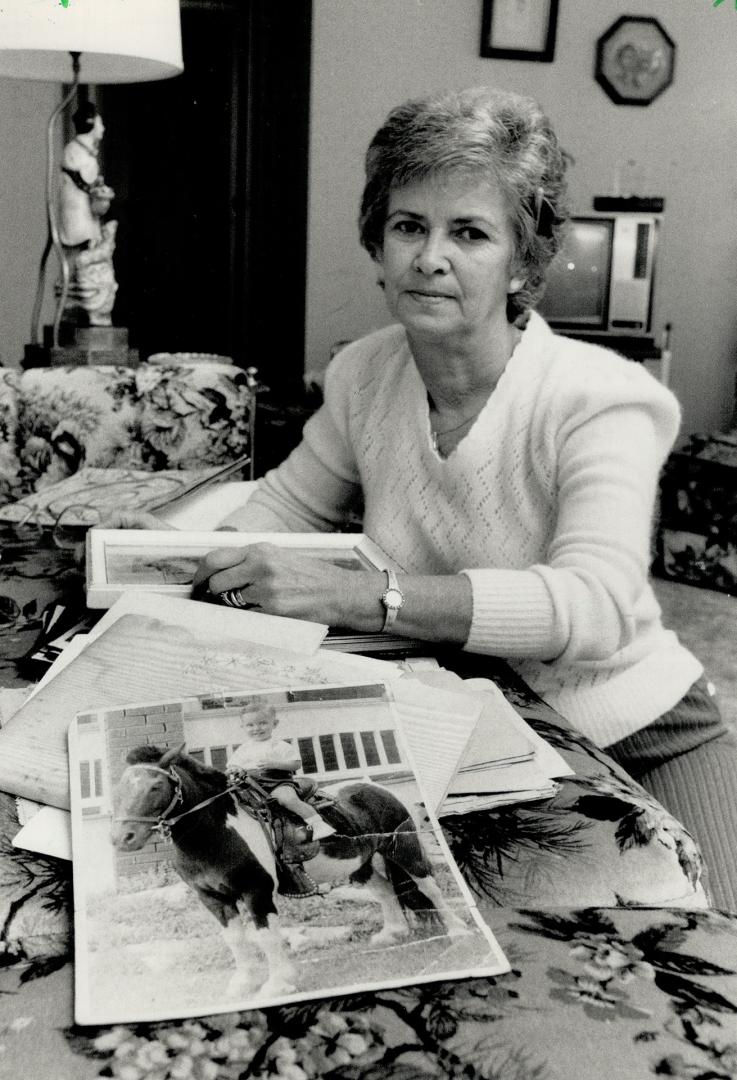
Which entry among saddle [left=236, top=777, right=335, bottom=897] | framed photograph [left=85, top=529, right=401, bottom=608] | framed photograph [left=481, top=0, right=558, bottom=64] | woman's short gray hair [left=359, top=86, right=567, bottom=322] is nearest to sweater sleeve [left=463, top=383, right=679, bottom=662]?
framed photograph [left=85, top=529, right=401, bottom=608]

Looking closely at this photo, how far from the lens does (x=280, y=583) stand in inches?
36.5

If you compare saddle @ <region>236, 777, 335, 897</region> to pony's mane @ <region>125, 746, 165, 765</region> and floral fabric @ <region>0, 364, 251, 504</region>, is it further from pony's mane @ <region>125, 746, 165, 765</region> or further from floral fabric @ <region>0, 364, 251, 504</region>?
floral fabric @ <region>0, 364, 251, 504</region>

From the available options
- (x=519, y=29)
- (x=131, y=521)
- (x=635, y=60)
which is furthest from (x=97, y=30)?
(x=635, y=60)

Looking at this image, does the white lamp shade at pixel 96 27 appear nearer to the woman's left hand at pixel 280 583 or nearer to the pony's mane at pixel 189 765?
the woman's left hand at pixel 280 583

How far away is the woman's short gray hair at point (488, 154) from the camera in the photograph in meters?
1.11

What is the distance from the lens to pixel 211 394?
1.88 metres

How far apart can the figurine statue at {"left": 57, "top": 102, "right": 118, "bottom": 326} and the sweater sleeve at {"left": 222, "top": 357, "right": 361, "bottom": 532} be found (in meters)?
1.18

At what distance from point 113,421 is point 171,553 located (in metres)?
0.88

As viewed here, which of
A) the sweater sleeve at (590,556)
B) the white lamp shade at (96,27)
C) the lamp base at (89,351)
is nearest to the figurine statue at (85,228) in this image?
the lamp base at (89,351)

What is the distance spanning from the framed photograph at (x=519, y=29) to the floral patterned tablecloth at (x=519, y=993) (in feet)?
10.9

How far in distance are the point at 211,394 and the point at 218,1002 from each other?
1.48 m

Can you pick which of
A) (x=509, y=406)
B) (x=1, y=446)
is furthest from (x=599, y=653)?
(x=1, y=446)

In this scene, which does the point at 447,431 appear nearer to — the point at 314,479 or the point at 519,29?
the point at 314,479

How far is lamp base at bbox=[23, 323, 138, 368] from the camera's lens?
235 cm
